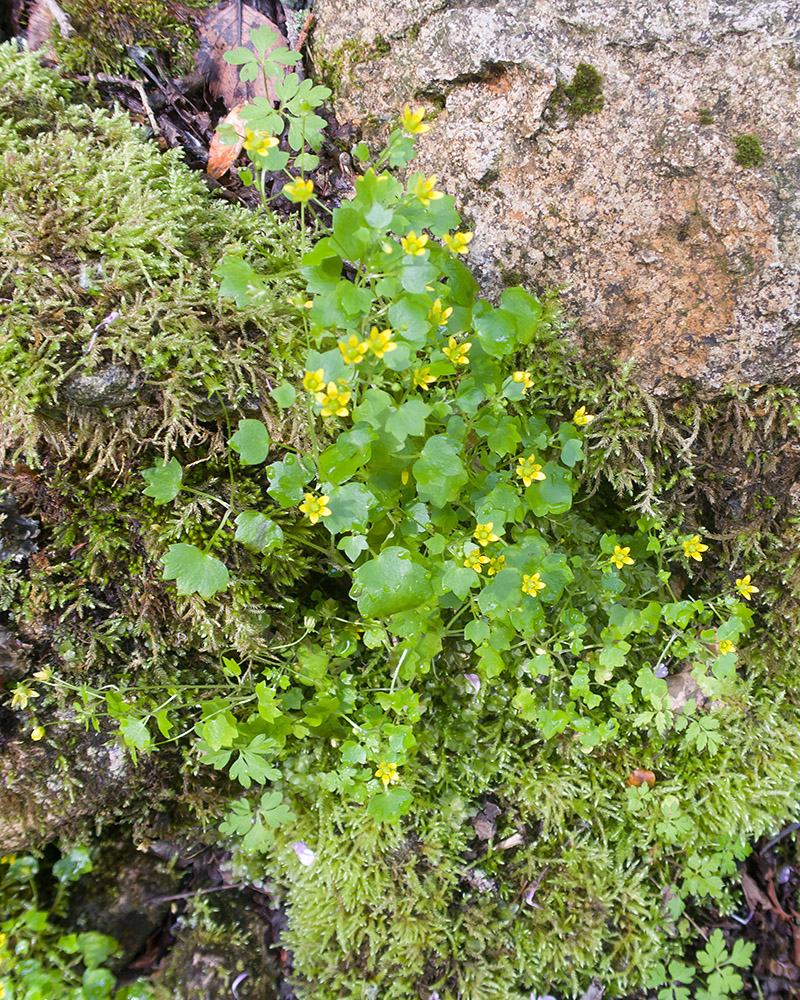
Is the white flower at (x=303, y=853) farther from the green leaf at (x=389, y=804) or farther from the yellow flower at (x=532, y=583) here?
the yellow flower at (x=532, y=583)

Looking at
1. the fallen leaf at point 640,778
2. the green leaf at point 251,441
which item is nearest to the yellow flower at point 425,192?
the green leaf at point 251,441

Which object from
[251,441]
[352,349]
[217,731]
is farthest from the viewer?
[217,731]

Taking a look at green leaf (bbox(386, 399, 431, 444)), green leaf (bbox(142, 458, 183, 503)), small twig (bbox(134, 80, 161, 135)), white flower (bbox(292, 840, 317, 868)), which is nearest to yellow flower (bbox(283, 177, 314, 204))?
green leaf (bbox(386, 399, 431, 444))

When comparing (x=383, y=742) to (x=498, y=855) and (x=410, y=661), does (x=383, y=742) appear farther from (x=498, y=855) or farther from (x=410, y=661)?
(x=498, y=855)

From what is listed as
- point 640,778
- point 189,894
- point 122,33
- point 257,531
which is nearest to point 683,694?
point 640,778

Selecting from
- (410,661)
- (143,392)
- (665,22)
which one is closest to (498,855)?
(410,661)

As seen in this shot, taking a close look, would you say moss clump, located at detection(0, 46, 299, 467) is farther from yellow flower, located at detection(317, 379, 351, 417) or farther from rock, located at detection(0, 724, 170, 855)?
rock, located at detection(0, 724, 170, 855)

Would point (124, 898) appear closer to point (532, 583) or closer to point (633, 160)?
point (532, 583)
